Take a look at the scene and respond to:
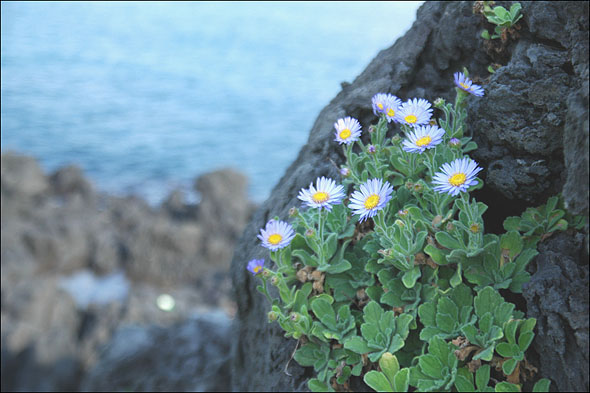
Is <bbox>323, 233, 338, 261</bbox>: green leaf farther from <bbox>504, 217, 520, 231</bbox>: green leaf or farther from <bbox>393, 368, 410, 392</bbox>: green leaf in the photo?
<bbox>504, 217, 520, 231</bbox>: green leaf

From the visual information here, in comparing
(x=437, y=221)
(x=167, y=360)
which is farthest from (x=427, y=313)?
(x=167, y=360)

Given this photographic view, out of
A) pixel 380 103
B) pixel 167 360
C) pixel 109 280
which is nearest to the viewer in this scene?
→ pixel 380 103

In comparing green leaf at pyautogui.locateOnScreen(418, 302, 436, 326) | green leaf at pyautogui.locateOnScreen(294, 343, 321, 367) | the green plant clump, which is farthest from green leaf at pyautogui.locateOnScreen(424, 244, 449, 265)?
the green plant clump

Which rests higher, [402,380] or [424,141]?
[424,141]

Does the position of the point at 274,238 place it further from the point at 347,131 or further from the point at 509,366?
the point at 509,366

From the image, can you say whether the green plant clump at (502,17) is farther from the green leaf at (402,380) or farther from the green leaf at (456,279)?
the green leaf at (402,380)

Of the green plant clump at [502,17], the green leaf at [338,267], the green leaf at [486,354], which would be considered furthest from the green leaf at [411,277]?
the green plant clump at [502,17]
